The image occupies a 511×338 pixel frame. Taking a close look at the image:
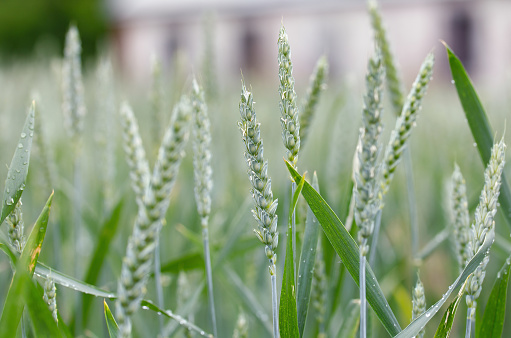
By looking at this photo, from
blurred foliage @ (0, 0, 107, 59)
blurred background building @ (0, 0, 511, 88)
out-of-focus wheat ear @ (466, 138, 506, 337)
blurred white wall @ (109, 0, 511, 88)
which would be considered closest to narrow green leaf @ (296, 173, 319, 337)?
out-of-focus wheat ear @ (466, 138, 506, 337)

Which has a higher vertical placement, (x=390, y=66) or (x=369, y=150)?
(x=390, y=66)

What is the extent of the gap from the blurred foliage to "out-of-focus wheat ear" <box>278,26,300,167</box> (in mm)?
10832

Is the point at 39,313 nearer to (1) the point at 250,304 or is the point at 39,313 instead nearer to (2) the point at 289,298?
(2) the point at 289,298

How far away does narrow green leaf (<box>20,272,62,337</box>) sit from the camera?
387 millimetres

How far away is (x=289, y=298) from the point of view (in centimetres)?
46

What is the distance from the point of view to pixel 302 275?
0.50m

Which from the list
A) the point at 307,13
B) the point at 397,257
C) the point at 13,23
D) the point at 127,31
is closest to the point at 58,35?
the point at 13,23

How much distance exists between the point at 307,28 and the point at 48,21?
18.6 ft

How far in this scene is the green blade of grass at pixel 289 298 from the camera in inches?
17.7

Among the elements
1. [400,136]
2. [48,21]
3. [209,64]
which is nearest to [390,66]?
[400,136]

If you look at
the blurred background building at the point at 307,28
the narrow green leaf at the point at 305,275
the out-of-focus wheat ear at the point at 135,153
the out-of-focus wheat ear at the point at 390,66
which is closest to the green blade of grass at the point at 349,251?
the narrow green leaf at the point at 305,275

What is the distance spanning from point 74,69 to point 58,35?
12099mm

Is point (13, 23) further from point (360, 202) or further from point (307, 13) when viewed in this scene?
point (360, 202)

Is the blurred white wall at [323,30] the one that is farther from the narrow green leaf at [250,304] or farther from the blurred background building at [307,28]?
the narrow green leaf at [250,304]
